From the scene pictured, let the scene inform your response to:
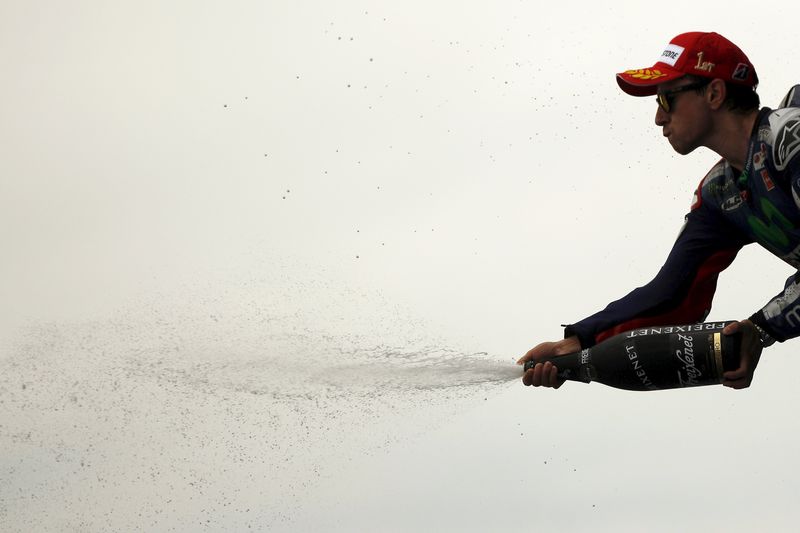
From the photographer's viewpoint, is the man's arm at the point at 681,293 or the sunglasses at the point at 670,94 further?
the man's arm at the point at 681,293

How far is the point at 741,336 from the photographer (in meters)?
8.70

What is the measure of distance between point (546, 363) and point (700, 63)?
2.46 metres

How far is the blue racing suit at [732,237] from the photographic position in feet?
28.2

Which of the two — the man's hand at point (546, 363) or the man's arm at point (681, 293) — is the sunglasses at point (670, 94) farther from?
the man's hand at point (546, 363)

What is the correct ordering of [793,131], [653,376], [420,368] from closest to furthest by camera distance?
[793,131]
[653,376]
[420,368]

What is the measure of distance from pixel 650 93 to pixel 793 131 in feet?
3.65

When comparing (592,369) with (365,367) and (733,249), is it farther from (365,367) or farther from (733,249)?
(365,367)

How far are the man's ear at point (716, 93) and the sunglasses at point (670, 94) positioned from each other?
0.05 meters

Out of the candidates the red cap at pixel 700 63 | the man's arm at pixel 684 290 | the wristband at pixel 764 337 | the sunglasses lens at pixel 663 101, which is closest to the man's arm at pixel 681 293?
the man's arm at pixel 684 290

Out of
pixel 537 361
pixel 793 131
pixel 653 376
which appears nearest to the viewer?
pixel 793 131

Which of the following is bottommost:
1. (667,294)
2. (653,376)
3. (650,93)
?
(653,376)

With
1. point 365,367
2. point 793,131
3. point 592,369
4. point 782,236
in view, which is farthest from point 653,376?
point 365,367

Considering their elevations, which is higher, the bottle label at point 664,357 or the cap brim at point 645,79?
the cap brim at point 645,79

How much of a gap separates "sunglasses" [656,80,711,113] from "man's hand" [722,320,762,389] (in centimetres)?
160
